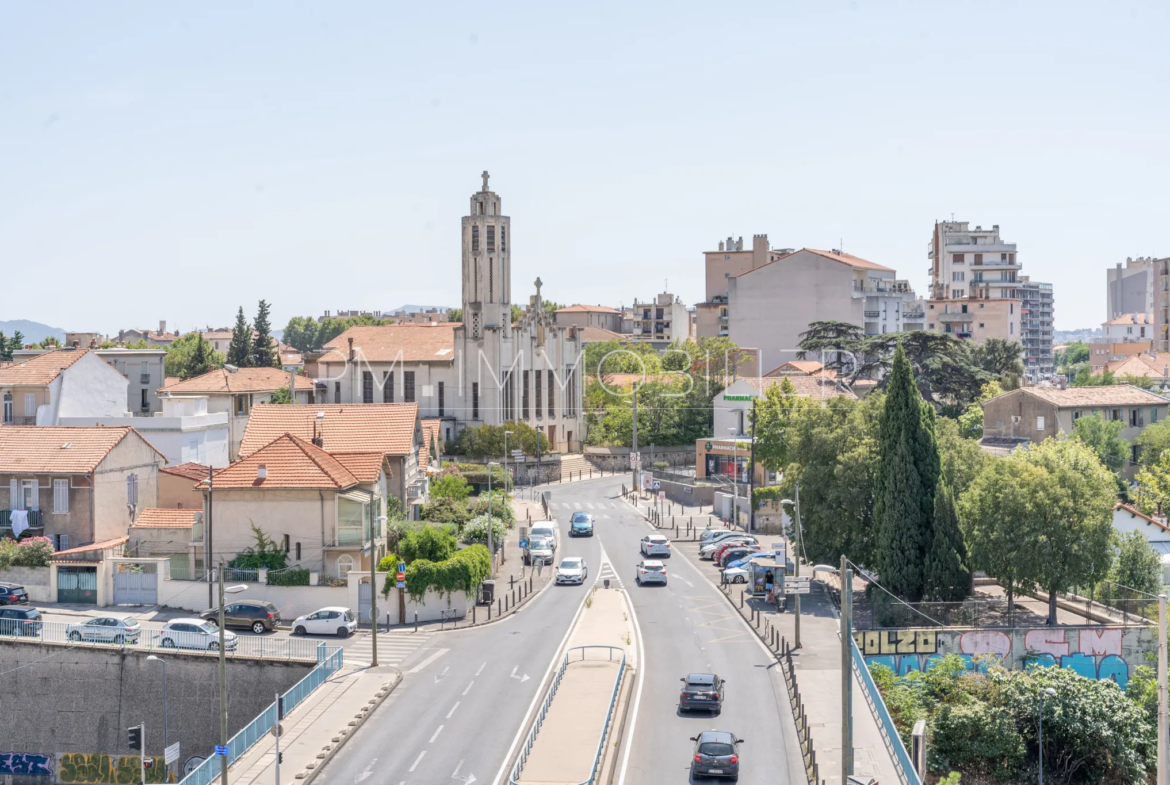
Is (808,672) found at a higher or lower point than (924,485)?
lower

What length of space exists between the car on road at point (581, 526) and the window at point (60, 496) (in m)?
28.7

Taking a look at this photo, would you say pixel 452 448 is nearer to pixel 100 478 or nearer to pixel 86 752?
pixel 100 478

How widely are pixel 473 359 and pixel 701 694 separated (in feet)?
221

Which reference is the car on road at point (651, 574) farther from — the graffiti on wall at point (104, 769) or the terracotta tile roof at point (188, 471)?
the graffiti on wall at point (104, 769)

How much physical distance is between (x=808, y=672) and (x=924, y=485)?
1243cm

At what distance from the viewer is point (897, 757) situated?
32.4 meters

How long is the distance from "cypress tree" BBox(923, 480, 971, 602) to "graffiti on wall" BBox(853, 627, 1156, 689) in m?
4.60

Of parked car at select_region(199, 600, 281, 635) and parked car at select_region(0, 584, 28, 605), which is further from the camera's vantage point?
parked car at select_region(0, 584, 28, 605)

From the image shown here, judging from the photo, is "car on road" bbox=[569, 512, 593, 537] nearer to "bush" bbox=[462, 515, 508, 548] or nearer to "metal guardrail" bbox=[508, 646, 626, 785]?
"bush" bbox=[462, 515, 508, 548]

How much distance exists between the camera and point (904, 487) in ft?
163

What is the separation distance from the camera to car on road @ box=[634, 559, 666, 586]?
5584 centimetres

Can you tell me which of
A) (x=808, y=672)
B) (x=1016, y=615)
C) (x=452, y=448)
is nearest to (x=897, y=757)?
(x=808, y=672)

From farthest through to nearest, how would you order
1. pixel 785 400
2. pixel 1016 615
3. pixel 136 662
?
pixel 785 400 < pixel 1016 615 < pixel 136 662

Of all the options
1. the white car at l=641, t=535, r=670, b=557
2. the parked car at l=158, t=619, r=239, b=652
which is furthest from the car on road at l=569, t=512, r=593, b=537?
the parked car at l=158, t=619, r=239, b=652
